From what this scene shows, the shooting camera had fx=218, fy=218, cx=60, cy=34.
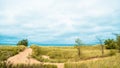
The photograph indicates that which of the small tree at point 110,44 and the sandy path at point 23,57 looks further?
the small tree at point 110,44

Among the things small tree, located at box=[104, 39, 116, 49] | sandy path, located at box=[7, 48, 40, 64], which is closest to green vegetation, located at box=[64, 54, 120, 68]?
sandy path, located at box=[7, 48, 40, 64]

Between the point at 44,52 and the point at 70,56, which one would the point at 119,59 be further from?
the point at 44,52

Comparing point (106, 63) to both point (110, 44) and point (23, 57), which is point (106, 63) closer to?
point (23, 57)

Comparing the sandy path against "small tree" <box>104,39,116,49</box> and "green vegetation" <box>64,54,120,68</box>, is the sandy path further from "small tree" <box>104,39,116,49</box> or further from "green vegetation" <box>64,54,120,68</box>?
"green vegetation" <box>64,54,120,68</box>

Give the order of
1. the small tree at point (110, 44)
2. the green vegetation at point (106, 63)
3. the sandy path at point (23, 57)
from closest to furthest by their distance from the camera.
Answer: the green vegetation at point (106, 63) → the sandy path at point (23, 57) → the small tree at point (110, 44)

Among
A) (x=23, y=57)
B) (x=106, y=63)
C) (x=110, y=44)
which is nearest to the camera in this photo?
(x=106, y=63)

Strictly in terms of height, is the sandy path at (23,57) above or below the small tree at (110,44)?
below

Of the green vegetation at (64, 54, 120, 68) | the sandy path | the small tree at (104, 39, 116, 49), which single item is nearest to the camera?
the green vegetation at (64, 54, 120, 68)

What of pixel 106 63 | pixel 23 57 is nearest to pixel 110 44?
pixel 23 57

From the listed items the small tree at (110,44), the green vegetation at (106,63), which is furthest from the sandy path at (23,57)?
the green vegetation at (106,63)

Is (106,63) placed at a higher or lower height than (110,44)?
lower

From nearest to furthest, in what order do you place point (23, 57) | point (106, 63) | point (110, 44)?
1. point (106, 63)
2. point (23, 57)
3. point (110, 44)

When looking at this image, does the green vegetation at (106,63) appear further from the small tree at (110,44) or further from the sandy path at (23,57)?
the small tree at (110,44)

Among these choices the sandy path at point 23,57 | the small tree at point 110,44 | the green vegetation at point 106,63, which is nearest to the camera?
the green vegetation at point 106,63
